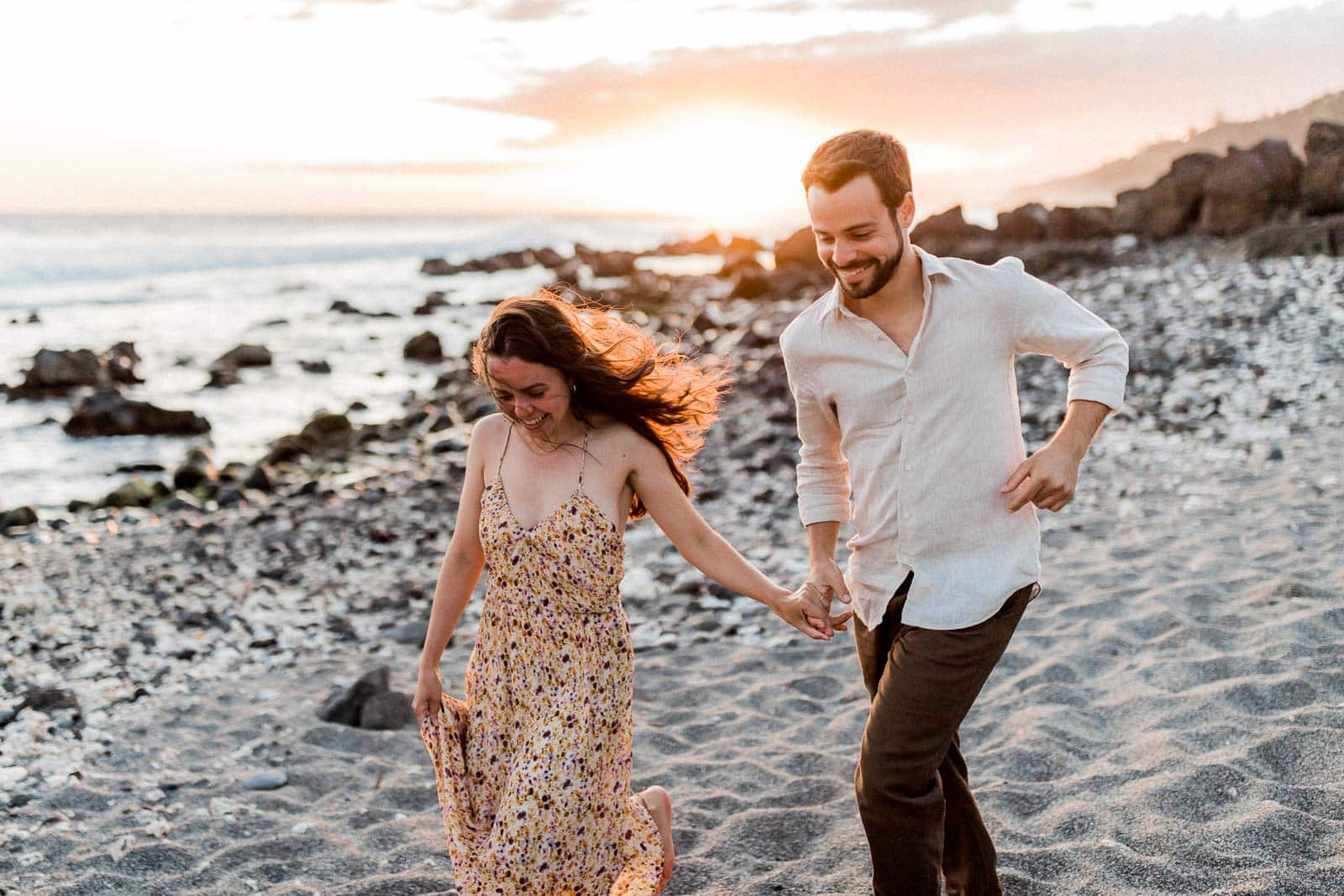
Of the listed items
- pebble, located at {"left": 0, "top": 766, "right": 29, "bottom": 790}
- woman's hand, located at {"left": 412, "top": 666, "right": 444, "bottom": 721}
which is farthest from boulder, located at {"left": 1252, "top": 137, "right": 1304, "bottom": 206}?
pebble, located at {"left": 0, "top": 766, "right": 29, "bottom": 790}

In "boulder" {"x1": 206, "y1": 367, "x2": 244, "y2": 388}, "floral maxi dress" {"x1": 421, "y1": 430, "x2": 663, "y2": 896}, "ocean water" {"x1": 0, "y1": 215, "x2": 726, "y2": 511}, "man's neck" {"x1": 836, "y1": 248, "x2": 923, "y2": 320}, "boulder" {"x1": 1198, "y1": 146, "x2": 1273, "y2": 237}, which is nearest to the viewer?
"man's neck" {"x1": 836, "y1": 248, "x2": 923, "y2": 320}

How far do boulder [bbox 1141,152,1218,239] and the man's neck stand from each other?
24.9m

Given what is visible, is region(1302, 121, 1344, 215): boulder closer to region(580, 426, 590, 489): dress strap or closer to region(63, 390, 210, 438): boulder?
region(63, 390, 210, 438): boulder

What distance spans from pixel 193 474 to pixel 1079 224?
22.5 meters

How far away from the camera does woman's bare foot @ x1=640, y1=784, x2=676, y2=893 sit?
3.64 metres

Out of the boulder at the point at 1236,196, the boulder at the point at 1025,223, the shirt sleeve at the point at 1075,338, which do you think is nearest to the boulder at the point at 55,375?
the shirt sleeve at the point at 1075,338

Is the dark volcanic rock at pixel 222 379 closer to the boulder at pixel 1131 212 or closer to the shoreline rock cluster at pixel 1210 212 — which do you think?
the shoreline rock cluster at pixel 1210 212

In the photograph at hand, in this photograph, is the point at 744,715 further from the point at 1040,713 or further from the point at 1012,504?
the point at 1012,504

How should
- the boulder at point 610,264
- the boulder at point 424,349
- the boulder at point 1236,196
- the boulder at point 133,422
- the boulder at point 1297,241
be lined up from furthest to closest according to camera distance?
the boulder at point 610,264, the boulder at point 1236,196, the boulder at point 424,349, the boulder at point 1297,241, the boulder at point 133,422

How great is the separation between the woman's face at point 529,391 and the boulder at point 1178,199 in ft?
82.7

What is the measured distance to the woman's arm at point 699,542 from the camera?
348cm

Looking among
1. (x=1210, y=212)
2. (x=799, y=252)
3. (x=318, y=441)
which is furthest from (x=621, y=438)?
(x=799, y=252)

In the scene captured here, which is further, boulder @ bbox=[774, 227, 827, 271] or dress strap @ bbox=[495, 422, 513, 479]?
boulder @ bbox=[774, 227, 827, 271]

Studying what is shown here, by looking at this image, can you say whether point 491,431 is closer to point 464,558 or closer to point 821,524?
point 464,558
